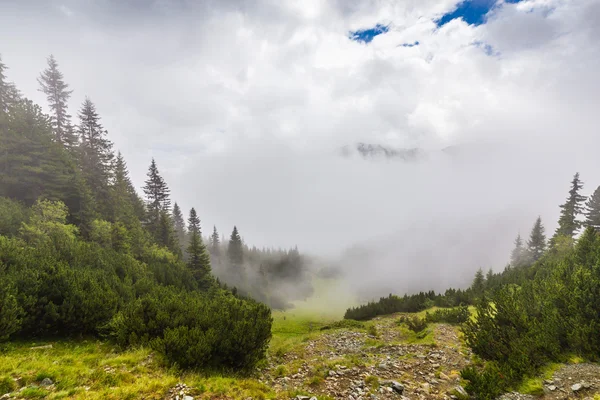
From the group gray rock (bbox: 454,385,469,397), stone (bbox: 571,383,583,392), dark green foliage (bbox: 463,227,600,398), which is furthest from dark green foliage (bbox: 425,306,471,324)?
stone (bbox: 571,383,583,392)

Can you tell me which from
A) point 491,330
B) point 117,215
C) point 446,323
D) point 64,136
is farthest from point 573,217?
point 64,136

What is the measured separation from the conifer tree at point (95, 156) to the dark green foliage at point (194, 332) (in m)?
33.9

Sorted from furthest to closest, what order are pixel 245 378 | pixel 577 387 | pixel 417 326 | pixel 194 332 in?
1. pixel 417 326
2. pixel 194 332
3. pixel 245 378
4. pixel 577 387

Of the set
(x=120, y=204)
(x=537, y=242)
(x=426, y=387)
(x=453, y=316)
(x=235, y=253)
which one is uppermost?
(x=120, y=204)

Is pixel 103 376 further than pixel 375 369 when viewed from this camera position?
No

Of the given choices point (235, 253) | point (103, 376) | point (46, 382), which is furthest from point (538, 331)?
point (235, 253)

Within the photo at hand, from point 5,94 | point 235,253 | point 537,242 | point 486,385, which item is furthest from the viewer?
point 235,253

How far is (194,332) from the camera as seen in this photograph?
8.74 meters

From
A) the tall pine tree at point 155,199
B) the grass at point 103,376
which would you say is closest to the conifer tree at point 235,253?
the tall pine tree at point 155,199

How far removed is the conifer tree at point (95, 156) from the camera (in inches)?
1432

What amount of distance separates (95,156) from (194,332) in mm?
41290

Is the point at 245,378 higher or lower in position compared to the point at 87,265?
lower

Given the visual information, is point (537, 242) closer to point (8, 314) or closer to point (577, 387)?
point (577, 387)

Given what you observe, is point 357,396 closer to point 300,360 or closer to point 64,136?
point 300,360
